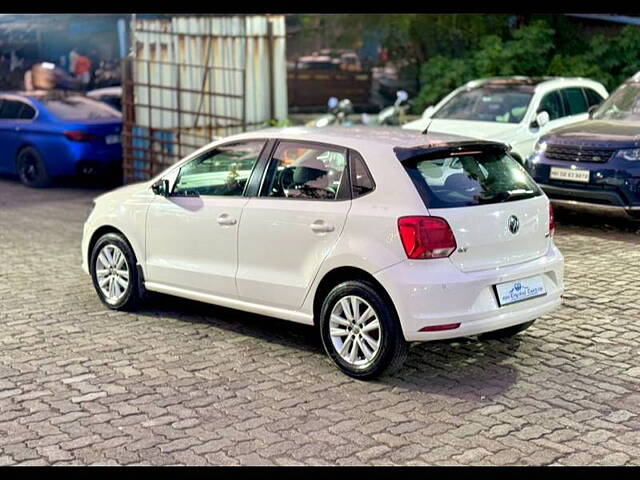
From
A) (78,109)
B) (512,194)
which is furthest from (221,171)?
(78,109)

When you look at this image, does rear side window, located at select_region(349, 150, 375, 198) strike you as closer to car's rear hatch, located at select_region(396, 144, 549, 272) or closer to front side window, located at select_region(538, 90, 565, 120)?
car's rear hatch, located at select_region(396, 144, 549, 272)

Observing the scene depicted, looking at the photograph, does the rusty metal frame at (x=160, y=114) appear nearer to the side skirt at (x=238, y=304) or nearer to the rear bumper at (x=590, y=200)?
the rear bumper at (x=590, y=200)

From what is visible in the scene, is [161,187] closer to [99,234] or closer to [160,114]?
[99,234]

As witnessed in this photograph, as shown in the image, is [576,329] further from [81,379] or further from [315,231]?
[81,379]

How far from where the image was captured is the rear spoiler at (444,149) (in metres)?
5.91

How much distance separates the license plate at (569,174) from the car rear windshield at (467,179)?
436 centimetres

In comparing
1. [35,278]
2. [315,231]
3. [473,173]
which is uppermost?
[473,173]

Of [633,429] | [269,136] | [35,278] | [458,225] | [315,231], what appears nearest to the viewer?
[633,429]

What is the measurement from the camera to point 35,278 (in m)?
8.73

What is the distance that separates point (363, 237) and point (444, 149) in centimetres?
85

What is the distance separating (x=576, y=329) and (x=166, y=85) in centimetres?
907

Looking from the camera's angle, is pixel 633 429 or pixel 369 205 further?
pixel 369 205

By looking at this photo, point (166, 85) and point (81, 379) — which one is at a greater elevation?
point (166, 85)
